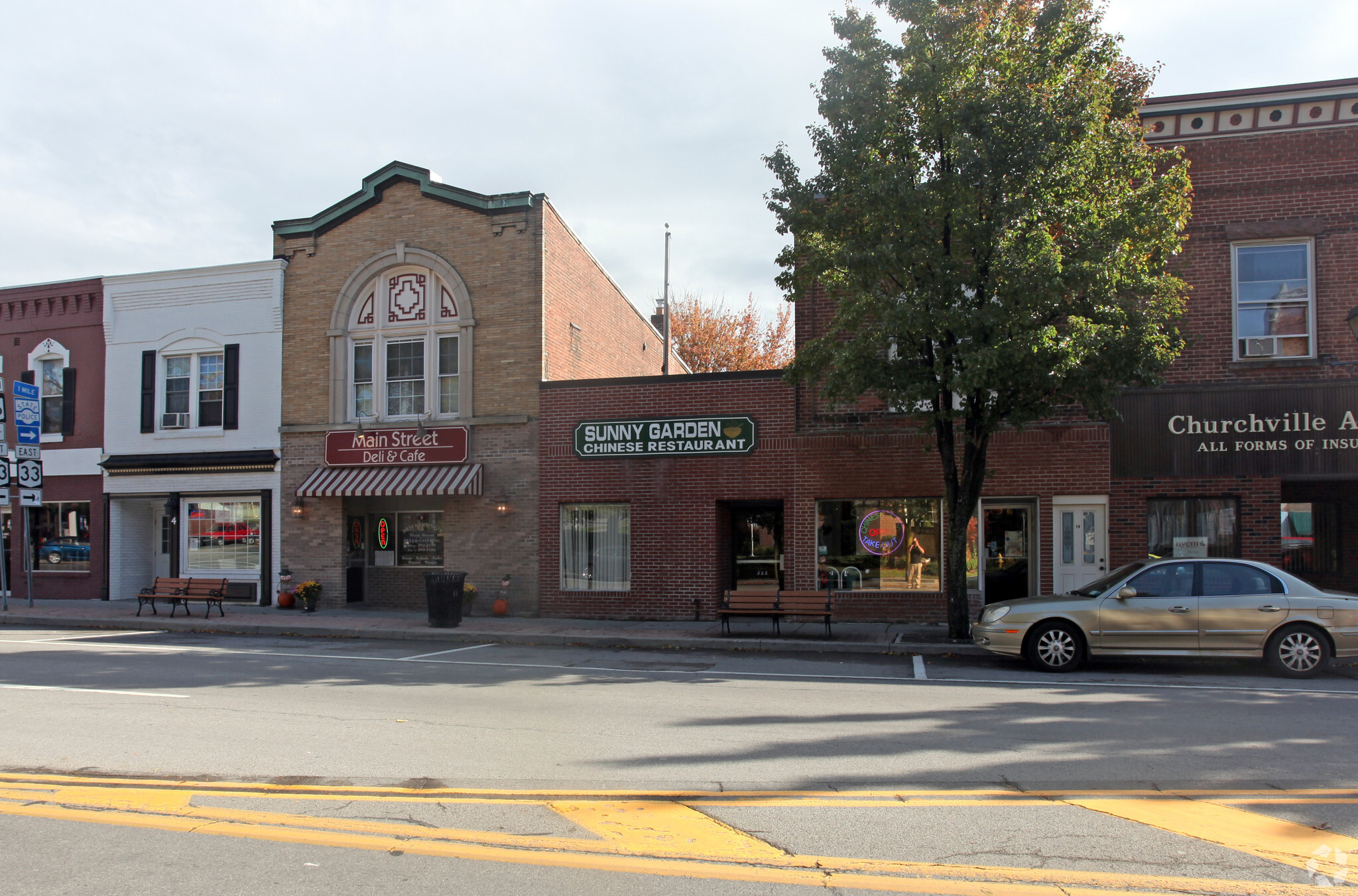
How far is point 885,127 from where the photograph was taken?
13.6 meters

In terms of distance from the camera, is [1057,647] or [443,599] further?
[443,599]

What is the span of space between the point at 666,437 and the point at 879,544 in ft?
15.2

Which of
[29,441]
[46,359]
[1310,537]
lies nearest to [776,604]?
[1310,537]

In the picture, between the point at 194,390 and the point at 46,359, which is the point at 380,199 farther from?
the point at 46,359

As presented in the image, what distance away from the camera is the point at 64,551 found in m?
22.7

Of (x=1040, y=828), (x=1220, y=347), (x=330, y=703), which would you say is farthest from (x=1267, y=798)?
(x=1220, y=347)

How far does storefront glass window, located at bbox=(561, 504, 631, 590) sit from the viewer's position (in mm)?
18719

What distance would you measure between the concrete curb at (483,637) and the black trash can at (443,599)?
0.32 meters

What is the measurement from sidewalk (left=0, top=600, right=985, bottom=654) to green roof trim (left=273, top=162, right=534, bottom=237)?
8687mm

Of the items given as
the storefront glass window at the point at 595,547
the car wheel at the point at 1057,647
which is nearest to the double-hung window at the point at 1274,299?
the car wheel at the point at 1057,647

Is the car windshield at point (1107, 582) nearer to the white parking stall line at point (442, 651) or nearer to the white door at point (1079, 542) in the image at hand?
the white door at point (1079, 542)

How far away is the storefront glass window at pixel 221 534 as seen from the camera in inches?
846

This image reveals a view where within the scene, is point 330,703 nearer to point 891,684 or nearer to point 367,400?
point 891,684

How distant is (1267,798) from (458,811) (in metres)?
5.39
